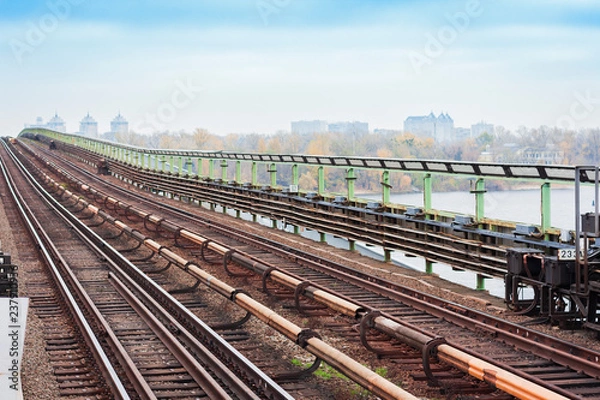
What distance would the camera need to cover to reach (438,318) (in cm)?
1325

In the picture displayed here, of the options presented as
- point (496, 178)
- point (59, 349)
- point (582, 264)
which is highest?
point (496, 178)

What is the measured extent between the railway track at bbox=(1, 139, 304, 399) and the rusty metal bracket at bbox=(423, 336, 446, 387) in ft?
5.86

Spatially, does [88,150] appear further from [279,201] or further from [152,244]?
[152,244]

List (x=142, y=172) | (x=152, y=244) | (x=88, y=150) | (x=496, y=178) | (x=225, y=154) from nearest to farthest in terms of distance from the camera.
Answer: (x=496, y=178) < (x=152, y=244) < (x=225, y=154) < (x=142, y=172) < (x=88, y=150)

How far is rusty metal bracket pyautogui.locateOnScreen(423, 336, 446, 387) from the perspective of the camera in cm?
974

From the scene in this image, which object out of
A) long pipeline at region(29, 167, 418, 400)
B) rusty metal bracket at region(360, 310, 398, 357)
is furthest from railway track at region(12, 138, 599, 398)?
long pipeline at region(29, 167, 418, 400)

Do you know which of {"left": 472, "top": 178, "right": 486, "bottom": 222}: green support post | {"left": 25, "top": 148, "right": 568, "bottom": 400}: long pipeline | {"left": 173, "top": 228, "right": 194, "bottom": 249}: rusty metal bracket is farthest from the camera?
{"left": 173, "top": 228, "right": 194, "bottom": 249}: rusty metal bracket

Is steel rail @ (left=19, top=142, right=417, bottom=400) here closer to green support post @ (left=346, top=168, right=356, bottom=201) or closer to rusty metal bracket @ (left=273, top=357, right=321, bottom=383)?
rusty metal bracket @ (left=273, top=357, right=321, bottom=383)

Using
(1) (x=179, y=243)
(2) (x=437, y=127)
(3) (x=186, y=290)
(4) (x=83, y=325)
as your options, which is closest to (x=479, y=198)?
(3) (x=186, y=290)

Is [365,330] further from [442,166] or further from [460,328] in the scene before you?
[442,166]

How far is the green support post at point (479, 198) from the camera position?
1702 cm

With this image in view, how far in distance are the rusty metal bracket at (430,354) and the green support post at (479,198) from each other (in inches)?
287

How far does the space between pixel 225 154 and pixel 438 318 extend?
23.7 m

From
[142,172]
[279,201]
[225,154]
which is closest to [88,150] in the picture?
[142,172]
